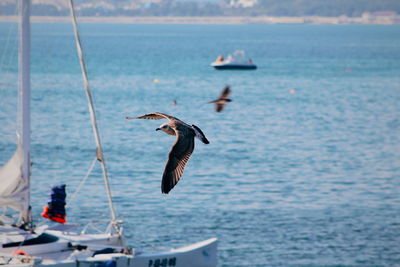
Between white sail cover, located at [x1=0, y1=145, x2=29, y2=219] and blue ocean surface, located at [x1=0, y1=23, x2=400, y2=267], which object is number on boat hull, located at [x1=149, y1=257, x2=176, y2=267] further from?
blue ocean surface, located at [x1=0, y1=23, x2=400, y2=267]

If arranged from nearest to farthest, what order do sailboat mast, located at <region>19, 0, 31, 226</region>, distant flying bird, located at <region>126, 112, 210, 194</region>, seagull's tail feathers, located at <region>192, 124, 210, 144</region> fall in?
1. distant flying bird, located at <region>126, 112, 210, 194</region>
2. seagull's tail feathers, located at <region>192, 124, 210, 144</region>
3. sailboat mast, located at <region>19, 0, 31, 226</region>

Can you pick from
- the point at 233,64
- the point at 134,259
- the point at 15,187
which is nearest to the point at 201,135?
the point at 134,259

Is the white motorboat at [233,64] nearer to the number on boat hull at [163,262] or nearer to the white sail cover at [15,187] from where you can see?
the number on boat hull at [163,262]

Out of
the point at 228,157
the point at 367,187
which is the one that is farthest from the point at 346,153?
the point at 367,187

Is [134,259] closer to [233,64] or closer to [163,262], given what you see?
[163,262]

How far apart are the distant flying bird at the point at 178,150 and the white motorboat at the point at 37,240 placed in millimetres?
8011

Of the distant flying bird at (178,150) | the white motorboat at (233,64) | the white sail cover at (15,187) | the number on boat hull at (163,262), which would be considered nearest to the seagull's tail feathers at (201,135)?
the distant flying bird at (178,150)

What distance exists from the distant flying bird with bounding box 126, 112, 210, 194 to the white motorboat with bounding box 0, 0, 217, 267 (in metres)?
8.01

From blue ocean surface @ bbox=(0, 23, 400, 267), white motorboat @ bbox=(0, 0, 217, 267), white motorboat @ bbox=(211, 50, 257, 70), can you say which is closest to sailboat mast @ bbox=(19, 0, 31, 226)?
white motorboat @ bbox=(0, 0, 217, 267)

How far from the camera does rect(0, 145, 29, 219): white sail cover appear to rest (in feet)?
73.4

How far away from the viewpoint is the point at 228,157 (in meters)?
48.9

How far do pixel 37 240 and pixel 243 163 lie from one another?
26372mm

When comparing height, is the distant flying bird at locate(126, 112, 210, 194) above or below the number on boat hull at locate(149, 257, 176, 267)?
above

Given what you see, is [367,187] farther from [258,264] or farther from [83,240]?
[83,240]
